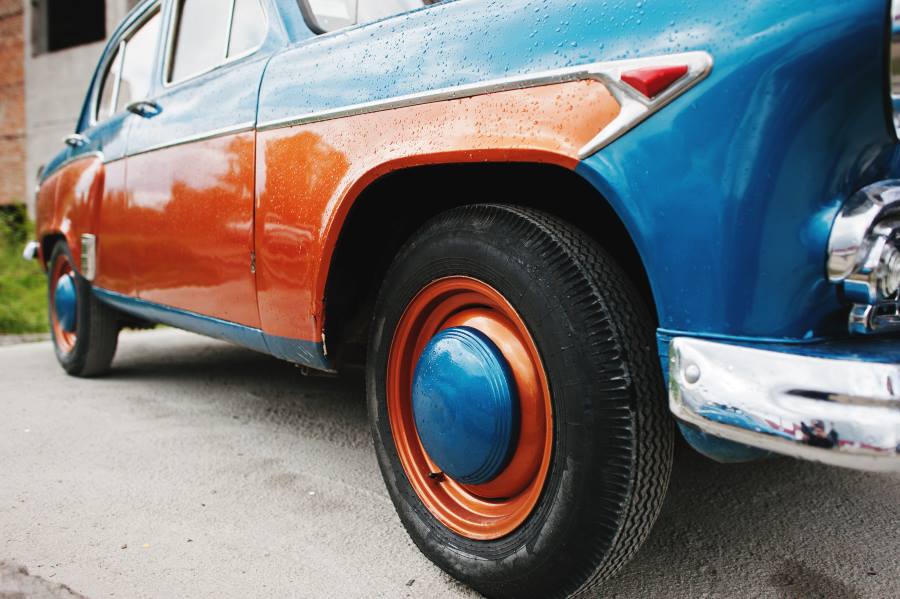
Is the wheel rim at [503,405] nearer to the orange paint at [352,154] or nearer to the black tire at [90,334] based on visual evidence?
the orange paint at [352,154]

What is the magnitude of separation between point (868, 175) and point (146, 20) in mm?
3321

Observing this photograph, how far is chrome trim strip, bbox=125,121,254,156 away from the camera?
2281 mm

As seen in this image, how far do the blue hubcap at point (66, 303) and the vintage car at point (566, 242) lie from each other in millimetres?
1957

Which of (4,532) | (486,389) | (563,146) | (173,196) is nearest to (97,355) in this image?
(173,196)

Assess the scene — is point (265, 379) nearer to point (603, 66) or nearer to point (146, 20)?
point (146, 20)

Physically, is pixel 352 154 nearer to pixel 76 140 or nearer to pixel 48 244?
pixel 76 140

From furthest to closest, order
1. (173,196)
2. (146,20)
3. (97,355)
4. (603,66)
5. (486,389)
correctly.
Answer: (97,355)
(146,20)
(173,196)
(486,389)
(603,66)

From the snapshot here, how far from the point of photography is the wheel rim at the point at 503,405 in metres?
1.53

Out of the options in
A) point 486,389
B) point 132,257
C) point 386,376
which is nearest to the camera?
point 486,389

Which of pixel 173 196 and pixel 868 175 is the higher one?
pixel 868 175

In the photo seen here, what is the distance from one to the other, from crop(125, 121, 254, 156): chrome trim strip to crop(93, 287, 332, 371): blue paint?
62 centimetres

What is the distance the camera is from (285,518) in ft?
6.73

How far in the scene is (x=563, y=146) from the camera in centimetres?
138

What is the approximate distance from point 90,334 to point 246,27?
2.01 meters
